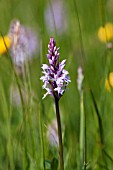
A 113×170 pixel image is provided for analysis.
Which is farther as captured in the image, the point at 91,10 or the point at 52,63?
the point at 91,10

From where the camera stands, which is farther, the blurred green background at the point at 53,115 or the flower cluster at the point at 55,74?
the blurred green background at the point at 53,115

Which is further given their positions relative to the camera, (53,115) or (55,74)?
(53,115)

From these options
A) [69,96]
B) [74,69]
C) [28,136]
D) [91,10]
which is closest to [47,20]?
[91,10]

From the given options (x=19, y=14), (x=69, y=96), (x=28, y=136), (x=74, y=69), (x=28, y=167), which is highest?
(x=19, y=14)

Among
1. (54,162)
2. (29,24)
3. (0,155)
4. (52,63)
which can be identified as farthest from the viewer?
(29,24)

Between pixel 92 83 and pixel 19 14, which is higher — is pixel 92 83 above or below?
below

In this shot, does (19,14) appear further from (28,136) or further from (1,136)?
(28,136)

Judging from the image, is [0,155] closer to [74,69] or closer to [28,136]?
[28,136]

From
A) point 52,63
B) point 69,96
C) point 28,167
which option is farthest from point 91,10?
point 52,63

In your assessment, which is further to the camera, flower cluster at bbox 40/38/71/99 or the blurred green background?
the blurred green background

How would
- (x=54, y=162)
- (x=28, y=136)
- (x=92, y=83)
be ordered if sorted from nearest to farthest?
(x=54, y=162), (x=28, y=136), (x=92, y=83)
